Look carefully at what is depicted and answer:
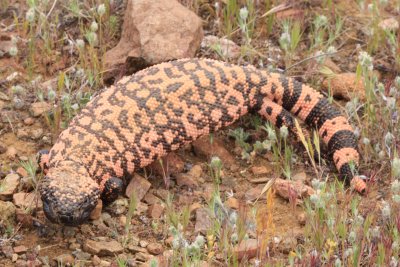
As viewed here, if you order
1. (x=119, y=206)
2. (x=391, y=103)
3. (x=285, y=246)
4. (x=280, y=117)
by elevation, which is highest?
(x=391, y=103)

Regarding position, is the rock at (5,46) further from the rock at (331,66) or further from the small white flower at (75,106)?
the rock at (331,66)

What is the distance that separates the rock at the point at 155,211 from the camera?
3754 mm

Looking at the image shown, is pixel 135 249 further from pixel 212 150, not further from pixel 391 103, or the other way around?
pixel 391 103

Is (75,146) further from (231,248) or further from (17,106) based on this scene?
(231,248)

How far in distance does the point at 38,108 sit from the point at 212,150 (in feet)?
3.20

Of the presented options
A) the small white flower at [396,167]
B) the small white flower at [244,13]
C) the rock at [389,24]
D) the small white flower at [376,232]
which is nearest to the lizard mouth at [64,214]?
the small white flower at [376,232]

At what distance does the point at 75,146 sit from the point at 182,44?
1016 mm

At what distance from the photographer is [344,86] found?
4.54 m

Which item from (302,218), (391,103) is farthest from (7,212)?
(391,103)

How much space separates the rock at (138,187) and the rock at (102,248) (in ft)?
1.38

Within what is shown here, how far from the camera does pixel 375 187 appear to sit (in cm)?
393

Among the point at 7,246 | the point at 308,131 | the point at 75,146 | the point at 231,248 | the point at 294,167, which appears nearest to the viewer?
the point at 231,248

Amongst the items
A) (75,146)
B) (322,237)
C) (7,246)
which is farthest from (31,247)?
(322,237)

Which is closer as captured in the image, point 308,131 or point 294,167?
point 294,167
